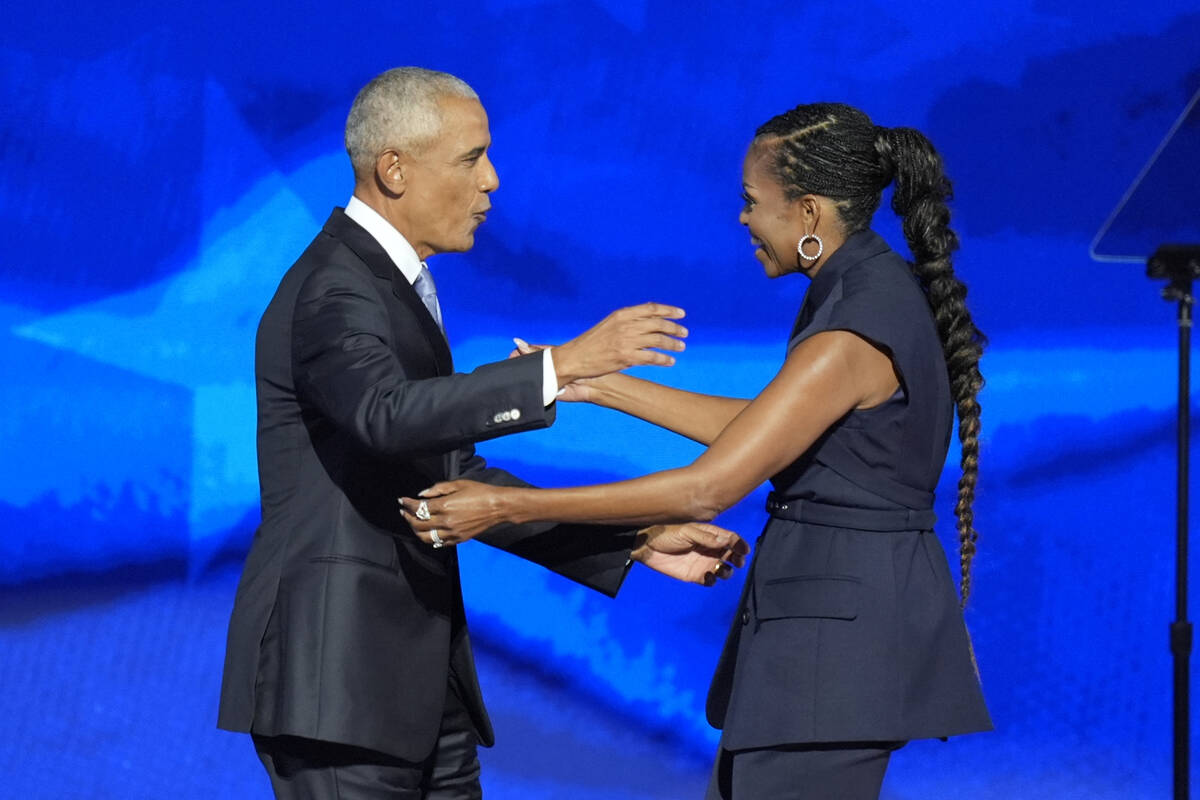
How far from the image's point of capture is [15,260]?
12.5 feet

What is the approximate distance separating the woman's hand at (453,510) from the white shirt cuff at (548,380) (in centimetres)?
14

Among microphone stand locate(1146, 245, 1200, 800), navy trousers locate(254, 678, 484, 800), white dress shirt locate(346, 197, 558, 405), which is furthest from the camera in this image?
microphone stand locate(1146, 245, 1200, 800)

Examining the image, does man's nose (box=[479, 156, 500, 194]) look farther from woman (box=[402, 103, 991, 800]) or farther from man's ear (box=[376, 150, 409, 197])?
woman (box=[402, 103, 991, 800])

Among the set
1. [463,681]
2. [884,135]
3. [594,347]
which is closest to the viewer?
[594,347]

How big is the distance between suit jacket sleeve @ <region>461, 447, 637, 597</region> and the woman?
29cm

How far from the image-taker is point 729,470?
5.83 feet

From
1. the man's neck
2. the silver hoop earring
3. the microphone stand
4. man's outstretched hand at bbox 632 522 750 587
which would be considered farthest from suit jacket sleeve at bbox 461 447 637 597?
the microphone stand

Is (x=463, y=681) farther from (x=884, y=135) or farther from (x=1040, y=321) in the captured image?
(x=1040, y=321)

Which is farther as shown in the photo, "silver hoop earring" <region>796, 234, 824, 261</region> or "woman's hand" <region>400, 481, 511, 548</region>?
"silver hoop earring" <region>796, 234, 824, 261</region>

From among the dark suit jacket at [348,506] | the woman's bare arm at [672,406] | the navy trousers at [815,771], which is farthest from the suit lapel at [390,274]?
the navy trousers at [815,771]

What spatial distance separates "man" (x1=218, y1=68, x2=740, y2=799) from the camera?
5.72 feet

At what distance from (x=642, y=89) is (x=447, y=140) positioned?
1.79 meters

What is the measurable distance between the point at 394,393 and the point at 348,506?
0.20 m

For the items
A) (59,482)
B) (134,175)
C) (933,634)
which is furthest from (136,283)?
(933,634)
